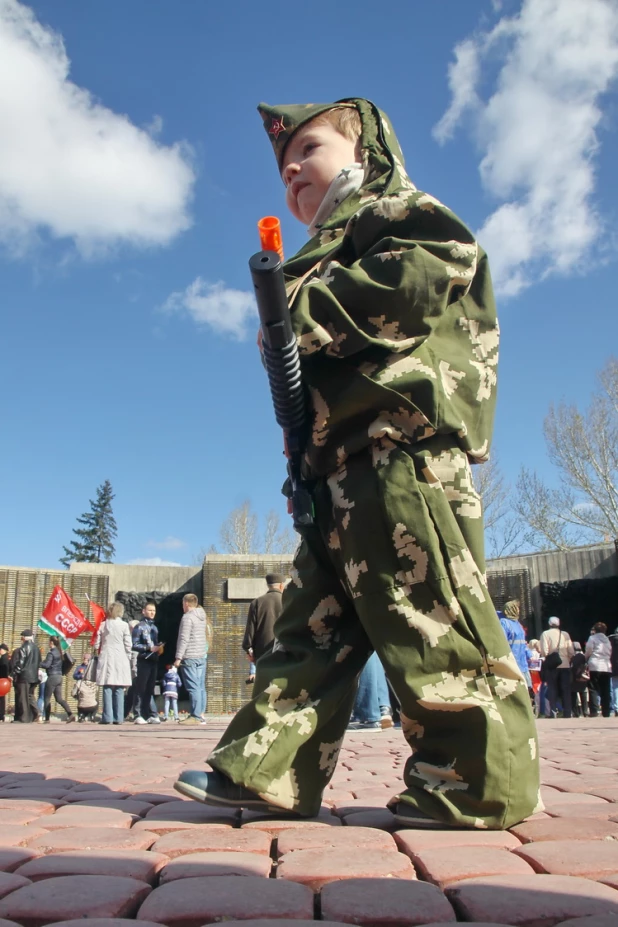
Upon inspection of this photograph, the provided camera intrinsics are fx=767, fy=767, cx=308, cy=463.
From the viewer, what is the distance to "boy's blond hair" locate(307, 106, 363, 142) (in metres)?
2.27

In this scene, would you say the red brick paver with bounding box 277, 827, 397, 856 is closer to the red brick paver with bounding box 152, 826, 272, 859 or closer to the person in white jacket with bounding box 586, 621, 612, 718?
the red brick paver with bounding box 152, 826, 272, 859

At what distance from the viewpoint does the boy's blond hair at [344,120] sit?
7.43 feet

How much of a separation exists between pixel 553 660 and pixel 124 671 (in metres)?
6.00

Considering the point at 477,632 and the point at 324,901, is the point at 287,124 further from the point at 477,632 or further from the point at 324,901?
the point at 324,901

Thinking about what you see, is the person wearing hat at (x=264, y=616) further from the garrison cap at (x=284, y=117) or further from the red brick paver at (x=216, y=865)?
the red brick paver at (x=216, y=865)

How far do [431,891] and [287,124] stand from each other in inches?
79.2

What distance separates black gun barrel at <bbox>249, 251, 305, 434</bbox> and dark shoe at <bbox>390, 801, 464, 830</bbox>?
37.5 inches

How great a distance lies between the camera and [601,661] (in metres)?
10.9

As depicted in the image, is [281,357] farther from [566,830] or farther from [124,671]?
[124,671]

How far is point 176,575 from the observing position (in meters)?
17.0

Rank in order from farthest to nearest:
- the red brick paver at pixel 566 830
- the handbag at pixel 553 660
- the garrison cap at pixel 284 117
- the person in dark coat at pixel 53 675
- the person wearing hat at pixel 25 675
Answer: the person in dark coat at pixel 53 675, the person wearing hat at pixel 25 675, the handbag at pixel 553 660, the garrison cap at pixel 284 117, the red brick paver at pixel 566 830

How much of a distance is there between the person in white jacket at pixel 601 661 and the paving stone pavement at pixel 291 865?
29.7 ft

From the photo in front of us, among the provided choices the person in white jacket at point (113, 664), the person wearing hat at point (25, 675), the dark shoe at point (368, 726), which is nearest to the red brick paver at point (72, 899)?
the dark shoe at point (368, 726)

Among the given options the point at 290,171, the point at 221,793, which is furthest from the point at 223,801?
the point at 290,171
